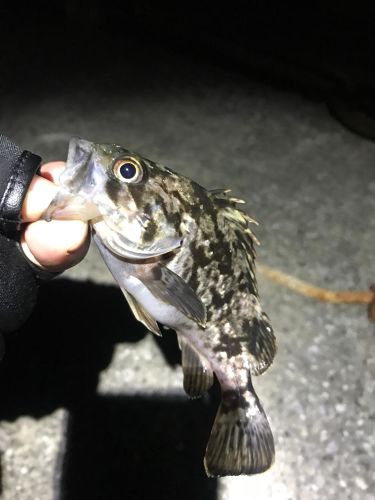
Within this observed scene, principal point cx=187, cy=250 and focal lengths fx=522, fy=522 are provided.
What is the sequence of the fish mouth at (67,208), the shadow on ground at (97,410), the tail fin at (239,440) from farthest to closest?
the shadow on ground at (97,410) → the tail fin at (239,440) → the fish mouth at (67,208)

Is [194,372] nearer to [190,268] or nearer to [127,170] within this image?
[190,268]

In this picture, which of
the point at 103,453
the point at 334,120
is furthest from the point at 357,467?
the point at 334,120

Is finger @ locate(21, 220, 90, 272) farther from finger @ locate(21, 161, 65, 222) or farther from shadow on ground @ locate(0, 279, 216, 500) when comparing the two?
shadow on ground @ locate(0, 279, 216, 500)

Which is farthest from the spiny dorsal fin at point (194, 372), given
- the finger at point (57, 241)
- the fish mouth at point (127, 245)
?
the finger at point (57, 241)

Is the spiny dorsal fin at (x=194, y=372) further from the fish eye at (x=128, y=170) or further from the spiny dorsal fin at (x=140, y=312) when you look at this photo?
the fish eye at (x=128, y=170)

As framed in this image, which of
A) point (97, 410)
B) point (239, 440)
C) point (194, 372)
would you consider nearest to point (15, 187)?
point (194, 372)

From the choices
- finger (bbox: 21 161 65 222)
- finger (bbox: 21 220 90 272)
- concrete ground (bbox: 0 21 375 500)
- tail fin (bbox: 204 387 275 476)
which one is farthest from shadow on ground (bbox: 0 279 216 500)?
finger (bbox: 21 161 65 222)

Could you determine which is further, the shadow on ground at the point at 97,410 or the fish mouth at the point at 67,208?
the shadow on ground at the point at 97,410
